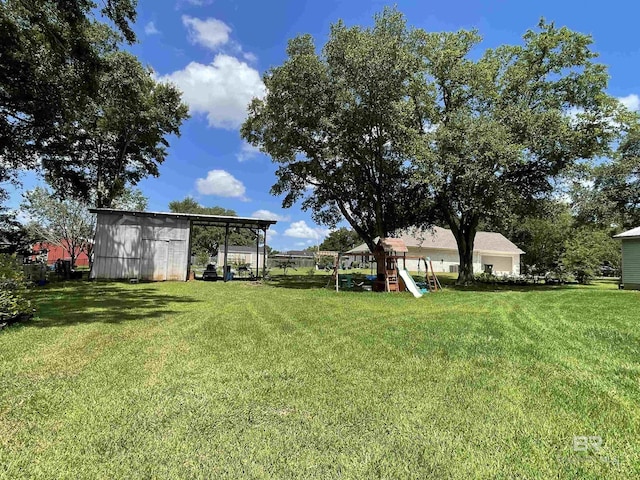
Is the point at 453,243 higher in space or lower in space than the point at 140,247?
higher

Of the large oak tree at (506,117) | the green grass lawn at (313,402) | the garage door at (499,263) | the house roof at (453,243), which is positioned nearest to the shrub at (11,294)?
the green grass lawn at (313,402)

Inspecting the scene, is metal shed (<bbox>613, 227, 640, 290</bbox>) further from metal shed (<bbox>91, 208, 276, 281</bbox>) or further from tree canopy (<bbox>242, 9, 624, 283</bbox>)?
metal shed (<bbox>91, 208, 276, 281</bbox>)

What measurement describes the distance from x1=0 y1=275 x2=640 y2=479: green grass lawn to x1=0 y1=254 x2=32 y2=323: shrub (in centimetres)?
39

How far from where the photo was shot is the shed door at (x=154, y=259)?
789 inches

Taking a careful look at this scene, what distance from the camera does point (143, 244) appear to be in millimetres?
20109

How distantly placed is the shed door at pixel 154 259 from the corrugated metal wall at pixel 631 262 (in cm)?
2305

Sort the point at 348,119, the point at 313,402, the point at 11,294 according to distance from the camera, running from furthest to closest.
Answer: the point at 348,119 < the point at 11,294 < the point at 313,402

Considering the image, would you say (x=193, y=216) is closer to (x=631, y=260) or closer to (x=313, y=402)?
(x=313, y=402)

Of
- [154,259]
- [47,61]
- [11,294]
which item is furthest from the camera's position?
[154,259]

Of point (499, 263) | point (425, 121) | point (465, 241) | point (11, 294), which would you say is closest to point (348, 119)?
point (425, 121)

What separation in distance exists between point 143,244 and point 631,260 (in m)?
24.3

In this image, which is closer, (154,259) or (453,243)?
(154,259)

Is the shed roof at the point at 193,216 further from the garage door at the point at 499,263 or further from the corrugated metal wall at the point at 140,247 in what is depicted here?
the garage door at the point at 499,263

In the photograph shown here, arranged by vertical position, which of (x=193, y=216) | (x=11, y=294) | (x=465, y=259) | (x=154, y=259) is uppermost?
(x=193, y=216)
